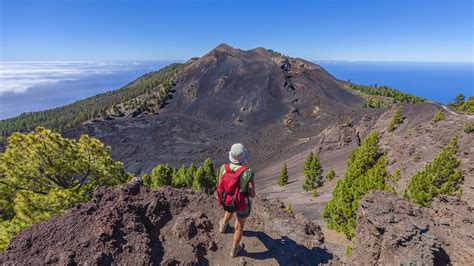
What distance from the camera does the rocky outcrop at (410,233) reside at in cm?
558

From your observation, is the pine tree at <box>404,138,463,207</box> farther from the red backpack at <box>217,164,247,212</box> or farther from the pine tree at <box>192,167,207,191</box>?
the pine tree at <box>192,167,207,191</box>

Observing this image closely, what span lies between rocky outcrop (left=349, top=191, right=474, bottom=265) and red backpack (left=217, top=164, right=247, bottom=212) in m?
3.50

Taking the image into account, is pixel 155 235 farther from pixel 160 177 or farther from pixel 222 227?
pixel 160 177

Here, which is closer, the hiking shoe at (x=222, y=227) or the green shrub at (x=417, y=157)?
the hiking shoe at (x=222, y=227)

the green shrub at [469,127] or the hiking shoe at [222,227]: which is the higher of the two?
the green shrub at [469,127]

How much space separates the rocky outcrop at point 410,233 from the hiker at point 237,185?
10.9ft

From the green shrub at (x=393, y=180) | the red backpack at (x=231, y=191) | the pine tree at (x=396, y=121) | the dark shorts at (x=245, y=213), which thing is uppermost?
the red backpack at (x=231, y=191)

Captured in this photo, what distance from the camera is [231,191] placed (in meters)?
5.80

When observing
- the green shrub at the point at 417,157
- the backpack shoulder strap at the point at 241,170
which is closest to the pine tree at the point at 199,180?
the green shrub at the point at 417,157

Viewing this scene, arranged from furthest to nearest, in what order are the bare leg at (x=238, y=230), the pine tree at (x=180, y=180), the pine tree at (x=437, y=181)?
the pine tree at (x=180, y=180)
the pine tree at (x=437, y=181)
the bare leg at (x=238, y=230)

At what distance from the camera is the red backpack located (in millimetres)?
5649

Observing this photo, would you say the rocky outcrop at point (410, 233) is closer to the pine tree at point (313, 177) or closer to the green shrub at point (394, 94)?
the pine tree at point (313, 177)

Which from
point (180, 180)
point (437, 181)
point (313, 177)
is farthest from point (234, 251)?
point (313, 177)

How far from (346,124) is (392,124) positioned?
1523 cm
